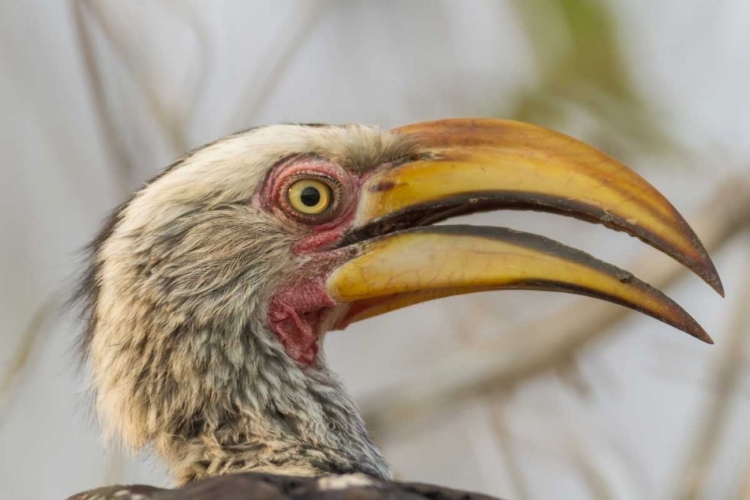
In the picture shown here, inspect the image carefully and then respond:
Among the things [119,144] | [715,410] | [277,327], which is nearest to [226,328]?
[277,327]

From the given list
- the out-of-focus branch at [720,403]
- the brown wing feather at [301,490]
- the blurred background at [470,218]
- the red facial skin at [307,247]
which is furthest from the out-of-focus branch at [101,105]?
the out-of-focus branch at [720,403]

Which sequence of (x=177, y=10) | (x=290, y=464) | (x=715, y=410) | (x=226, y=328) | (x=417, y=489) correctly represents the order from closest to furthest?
(x=417, y=489), (x=290, y=464), (x=226, y=328), (x=715, y=410), (x=177, y=10)

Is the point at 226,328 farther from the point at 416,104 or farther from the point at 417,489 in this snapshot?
the point at 416,104

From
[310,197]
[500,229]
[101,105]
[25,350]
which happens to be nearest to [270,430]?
[310,197]

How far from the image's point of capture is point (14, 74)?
4.89 meters

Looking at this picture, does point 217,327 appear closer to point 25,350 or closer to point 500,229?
point 500,229

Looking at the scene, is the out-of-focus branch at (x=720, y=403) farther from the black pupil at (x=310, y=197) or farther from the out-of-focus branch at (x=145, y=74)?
the out-of-focus branch at (x=145, y=74)

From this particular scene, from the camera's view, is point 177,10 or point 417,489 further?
point 177,10

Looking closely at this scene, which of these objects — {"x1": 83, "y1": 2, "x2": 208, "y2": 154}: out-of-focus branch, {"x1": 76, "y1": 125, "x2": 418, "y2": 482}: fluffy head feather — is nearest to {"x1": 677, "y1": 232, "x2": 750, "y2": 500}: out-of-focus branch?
{"x1": 76, "y1": 125, "x2": 418, "y2": 482}: fluffy head feather

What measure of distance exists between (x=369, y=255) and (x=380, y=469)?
1.93 ft

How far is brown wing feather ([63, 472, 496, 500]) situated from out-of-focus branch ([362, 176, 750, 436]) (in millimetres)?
2140

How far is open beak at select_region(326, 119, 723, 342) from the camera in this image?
8.27 feet

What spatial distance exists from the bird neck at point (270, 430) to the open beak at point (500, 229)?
265 mm

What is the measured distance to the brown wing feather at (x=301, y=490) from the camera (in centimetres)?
203
